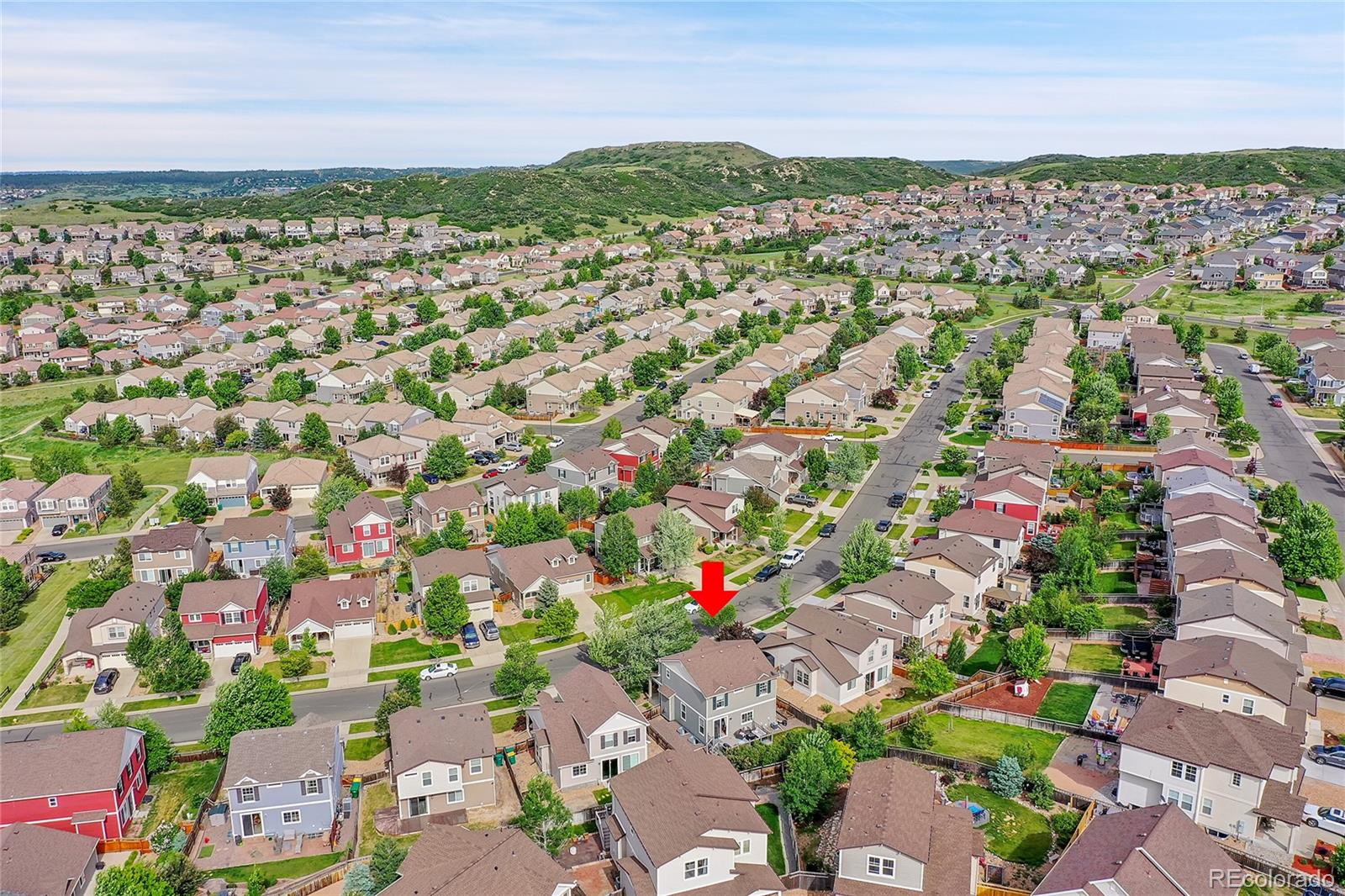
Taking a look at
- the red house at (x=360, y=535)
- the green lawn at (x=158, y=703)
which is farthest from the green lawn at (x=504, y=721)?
the red house at (x=360, y=535)

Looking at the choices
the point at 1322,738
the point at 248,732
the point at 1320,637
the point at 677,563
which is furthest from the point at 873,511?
the point at 248,732

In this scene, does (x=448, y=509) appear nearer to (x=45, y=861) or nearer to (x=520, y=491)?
(x=520, y=491)

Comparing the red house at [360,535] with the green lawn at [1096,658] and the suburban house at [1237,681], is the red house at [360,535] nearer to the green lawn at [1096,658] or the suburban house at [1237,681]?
the green lawn at [1096,658]

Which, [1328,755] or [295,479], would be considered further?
[295,479]

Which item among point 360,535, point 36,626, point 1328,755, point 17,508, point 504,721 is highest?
point 1328,755

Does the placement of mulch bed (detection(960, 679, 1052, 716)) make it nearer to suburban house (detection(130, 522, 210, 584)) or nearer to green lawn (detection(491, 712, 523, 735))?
green lawn (detection(491, 712, 523, 735))

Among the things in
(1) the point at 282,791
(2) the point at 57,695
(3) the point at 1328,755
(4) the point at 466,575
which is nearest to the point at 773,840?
(1) the point at 282,791
